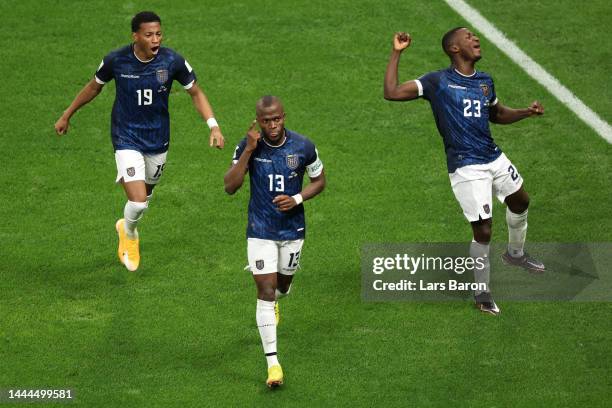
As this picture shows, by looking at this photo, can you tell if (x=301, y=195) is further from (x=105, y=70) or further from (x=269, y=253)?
(x=105, y=70)

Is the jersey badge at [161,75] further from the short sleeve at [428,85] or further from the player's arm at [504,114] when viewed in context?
the player's arm at [504,114]

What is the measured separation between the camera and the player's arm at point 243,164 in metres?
12.6

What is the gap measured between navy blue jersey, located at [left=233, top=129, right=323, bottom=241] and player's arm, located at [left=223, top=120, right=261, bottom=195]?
17cm

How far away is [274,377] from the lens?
12992 millimetres

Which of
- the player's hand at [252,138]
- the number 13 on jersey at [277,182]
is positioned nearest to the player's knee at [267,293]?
the number 13 on jersey at [277,182]

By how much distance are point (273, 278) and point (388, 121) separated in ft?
18.7

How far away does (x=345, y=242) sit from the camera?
52.0 ft

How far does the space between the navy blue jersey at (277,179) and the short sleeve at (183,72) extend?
211cm

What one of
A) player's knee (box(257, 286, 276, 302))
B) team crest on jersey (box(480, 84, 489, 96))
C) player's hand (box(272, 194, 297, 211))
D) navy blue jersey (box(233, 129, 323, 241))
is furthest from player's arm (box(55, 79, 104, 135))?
team crest on jersey (box(480, 84, 489, 96))

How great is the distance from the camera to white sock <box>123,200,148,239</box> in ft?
49.0

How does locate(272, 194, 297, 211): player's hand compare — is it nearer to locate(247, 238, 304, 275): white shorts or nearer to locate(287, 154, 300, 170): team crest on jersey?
locate(287, 154, 300, 170): team crest on jersey

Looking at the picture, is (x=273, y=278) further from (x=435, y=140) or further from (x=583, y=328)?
(x=435, y=140)

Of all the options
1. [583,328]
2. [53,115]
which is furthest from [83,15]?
[583,328]

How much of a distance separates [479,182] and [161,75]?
3483 millimetres
